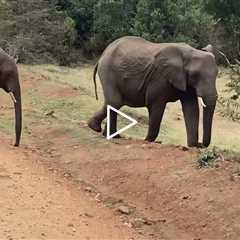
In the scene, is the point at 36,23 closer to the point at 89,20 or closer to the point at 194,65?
the point at 89,20

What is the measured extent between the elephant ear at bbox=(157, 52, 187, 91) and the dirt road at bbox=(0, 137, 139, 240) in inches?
147

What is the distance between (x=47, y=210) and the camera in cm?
938

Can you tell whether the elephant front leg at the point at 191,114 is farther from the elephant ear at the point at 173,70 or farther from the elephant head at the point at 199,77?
the elephant ear at the point at 173,70

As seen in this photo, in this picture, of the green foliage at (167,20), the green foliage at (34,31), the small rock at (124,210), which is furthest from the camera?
the green foliage at (167,20)

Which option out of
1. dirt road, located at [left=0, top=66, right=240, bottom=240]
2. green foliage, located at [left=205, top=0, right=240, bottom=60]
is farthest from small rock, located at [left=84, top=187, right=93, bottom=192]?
green foliage, located at [left=205, top=0, right=240, bottom=60]

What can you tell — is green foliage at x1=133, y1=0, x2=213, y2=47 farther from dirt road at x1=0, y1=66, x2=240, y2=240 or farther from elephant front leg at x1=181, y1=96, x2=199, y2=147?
dirt road at x1=0, y1=66, x2=240, y2=240

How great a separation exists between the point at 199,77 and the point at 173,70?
575 mm

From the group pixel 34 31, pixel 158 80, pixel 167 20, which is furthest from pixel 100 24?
pixel 158 80

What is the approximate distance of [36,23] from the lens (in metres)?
33.0

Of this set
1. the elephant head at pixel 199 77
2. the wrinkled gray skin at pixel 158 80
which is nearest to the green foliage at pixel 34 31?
the wrinkled gray skin at pixel 158 80

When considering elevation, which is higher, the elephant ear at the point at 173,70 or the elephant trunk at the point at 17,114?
the elephant ear at the point at 173,70

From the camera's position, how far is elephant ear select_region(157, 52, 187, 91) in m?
14.7

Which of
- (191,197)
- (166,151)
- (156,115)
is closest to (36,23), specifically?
(156,115)

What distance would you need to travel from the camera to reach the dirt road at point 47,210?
333 inches
